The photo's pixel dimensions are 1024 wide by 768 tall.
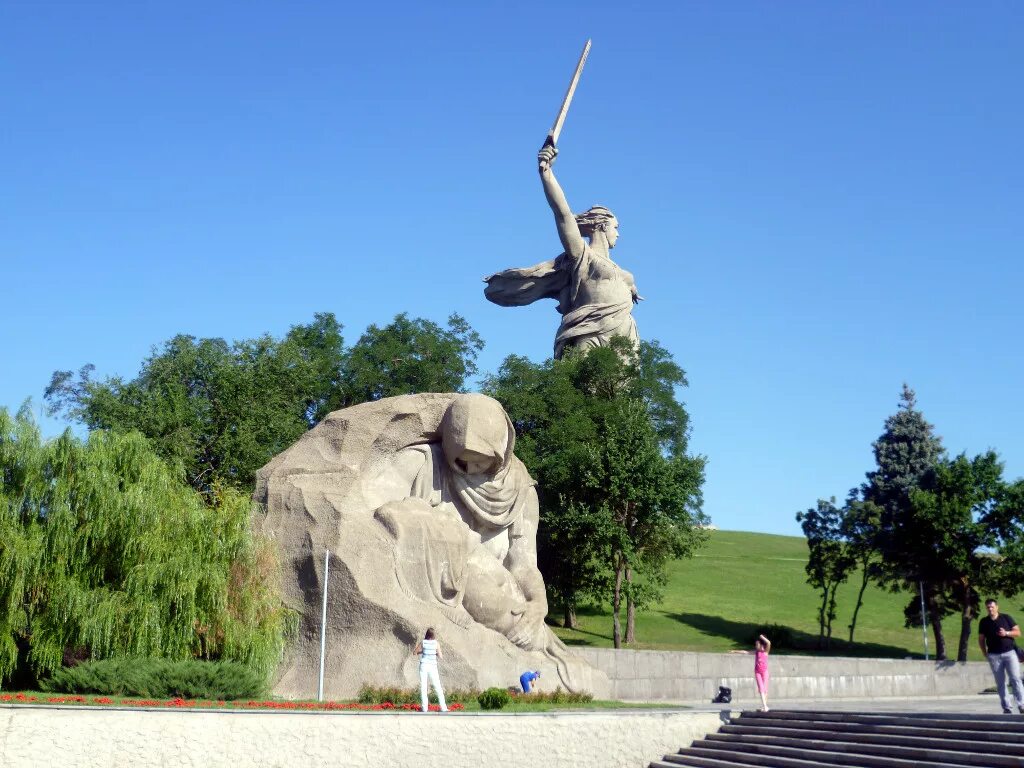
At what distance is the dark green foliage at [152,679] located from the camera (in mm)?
15906

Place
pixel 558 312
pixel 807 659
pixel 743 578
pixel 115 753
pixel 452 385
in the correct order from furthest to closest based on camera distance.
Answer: pixel 743 578 → pixel 558 312 → pixel 452 385 → pixel 807 659 → pixel 115 753

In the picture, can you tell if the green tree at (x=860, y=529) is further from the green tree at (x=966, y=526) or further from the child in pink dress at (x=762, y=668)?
the child in pink dress at (x=762, y=668)

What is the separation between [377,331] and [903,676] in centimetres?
2274

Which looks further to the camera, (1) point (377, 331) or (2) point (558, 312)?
(2) point (558, 312)

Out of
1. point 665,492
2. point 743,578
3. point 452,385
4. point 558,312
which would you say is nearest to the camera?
point 665,492

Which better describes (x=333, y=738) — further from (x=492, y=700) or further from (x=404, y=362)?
(x=404, y=362)

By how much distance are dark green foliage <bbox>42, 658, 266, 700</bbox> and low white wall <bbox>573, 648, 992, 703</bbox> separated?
972cm

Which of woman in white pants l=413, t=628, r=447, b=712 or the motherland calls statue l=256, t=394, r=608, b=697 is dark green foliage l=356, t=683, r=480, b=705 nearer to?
the motherland calls statue l=256, t=394, r=608, b=697

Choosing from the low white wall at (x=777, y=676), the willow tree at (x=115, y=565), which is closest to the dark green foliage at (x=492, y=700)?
the willow tree at (x=115, y=565)

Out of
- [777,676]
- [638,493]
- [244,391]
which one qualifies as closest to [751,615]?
[638,493]

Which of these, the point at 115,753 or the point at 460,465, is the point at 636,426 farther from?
the point at 115,753

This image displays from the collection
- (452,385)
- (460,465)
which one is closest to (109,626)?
(460,465)

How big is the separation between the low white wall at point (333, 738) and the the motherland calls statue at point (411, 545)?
3.01 meters

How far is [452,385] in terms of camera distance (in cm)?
4078
